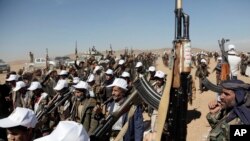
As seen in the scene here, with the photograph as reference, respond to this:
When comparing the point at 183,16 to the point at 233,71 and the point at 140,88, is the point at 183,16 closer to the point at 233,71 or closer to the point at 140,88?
the point at 140,88

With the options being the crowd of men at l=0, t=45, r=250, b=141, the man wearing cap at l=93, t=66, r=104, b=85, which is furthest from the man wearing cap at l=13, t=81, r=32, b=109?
the man wearing cap at l=93, t=66, r=104, b=85

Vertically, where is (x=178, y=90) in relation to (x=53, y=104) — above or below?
above

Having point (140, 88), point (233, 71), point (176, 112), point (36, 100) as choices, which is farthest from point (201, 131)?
point (176, 112)

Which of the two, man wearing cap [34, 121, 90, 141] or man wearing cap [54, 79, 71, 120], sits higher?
man wearing cap [34, 121, 90, 141]

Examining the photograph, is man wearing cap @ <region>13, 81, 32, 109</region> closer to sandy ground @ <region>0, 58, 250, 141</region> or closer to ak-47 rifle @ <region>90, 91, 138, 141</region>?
ak-47 rifle @ <region>90, 91, 138, 141</region>

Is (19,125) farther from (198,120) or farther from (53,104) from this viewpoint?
(198,120)

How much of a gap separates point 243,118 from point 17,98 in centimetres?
585

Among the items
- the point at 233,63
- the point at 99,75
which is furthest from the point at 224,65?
the point at 99,75

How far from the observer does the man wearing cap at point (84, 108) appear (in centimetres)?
534

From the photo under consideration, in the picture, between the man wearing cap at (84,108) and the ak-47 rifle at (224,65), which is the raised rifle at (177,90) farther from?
the ak-47 rifle at (224,65)

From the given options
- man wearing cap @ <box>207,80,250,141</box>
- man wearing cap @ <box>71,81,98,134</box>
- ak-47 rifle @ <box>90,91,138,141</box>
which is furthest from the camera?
man wearing cap @ <box>71,81,98,134</box>

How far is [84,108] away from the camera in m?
5.59

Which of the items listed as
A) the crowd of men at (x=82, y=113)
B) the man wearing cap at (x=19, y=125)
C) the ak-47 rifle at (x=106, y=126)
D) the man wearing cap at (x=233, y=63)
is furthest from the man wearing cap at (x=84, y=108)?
the man wearing cap at (x=233, y=63)

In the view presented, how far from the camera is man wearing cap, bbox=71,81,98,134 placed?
17.5 feet
